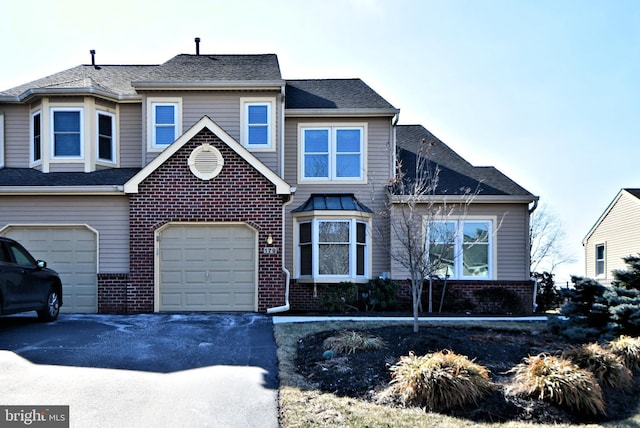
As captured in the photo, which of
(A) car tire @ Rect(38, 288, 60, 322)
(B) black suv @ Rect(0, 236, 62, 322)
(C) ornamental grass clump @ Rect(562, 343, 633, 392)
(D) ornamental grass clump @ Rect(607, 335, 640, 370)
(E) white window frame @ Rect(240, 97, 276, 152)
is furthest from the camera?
(E) white window frame @ Rect(240, 97, 276, 152)

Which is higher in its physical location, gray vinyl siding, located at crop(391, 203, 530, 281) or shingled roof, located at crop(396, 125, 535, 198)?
shingled roof, located at crop(396, 125, 535, 198)

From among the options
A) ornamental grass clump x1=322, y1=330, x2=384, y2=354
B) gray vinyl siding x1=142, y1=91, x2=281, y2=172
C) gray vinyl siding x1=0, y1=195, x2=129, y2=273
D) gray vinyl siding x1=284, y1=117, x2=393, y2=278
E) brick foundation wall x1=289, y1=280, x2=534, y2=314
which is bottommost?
brick foundation wall x1=289, y1=280, x2=534, y2=314

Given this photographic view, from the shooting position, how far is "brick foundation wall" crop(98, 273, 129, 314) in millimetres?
13570

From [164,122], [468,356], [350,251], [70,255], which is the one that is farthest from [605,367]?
[164,122]

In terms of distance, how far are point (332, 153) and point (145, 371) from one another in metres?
10.0

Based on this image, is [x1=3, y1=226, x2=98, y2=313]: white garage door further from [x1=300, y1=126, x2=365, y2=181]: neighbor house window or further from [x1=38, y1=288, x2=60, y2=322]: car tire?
[x1=300, y1=126, x2=365, y2=181]: neighbor house window

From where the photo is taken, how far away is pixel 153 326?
36.7ft

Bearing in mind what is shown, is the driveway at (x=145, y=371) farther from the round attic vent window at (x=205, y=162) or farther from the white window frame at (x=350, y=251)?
the round attic vent window at (x=205, y=162)

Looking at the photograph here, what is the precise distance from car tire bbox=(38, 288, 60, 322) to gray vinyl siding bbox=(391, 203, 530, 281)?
1141 centimetres

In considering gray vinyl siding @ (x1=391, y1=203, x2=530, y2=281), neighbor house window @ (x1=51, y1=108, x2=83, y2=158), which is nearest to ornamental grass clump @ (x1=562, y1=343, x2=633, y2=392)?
gray vinyl siding @ (x1=391, y1=203, x2=530, y2=281)

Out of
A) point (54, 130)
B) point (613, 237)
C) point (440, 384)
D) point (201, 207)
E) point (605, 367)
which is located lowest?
point (605, 367)

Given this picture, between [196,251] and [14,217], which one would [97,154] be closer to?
[14,217]

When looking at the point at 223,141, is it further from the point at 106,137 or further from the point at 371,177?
the point at 371,177

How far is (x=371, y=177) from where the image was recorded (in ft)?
53.6
